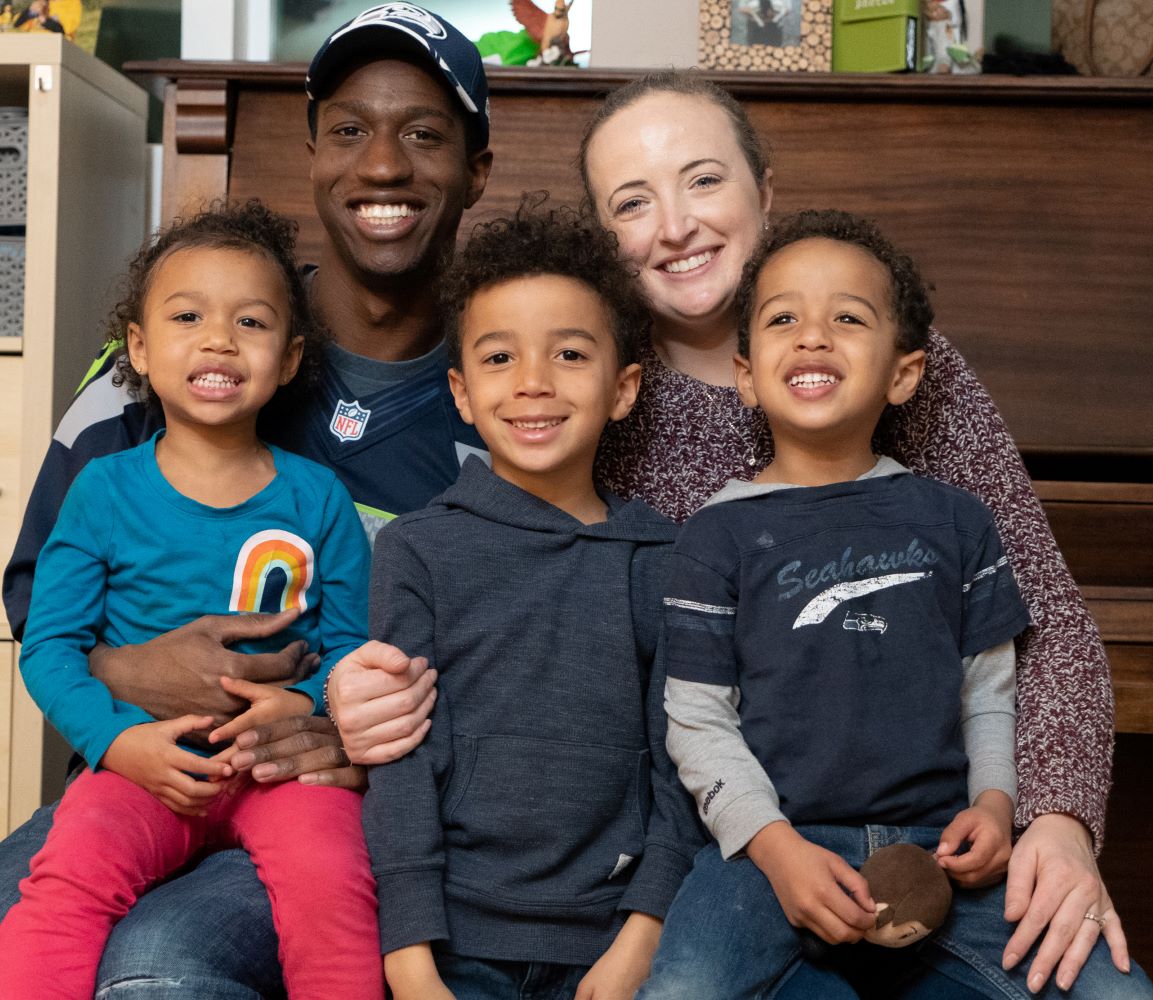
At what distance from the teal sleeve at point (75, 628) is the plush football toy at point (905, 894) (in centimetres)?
74

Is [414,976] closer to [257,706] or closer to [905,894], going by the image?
[257,706]

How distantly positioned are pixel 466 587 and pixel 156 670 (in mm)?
340

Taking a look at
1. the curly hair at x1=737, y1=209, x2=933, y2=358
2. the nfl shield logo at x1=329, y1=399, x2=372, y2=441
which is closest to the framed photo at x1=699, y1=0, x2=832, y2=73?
the curly hair at x1=737, y1=209, x2=933, y2=358

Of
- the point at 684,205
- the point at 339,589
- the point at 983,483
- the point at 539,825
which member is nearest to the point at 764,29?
the point at 684,205

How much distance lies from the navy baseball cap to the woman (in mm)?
163

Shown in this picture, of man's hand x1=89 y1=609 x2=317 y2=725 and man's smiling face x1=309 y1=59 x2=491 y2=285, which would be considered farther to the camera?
man's smiling face x1=309 y1=59 x2=491 y2=285

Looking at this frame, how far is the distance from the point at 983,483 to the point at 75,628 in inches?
39.1

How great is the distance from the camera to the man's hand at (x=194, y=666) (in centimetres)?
131

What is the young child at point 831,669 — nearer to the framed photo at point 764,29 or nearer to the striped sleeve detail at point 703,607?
the striped sleeve detail at point 703,607

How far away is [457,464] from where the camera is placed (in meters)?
1.58

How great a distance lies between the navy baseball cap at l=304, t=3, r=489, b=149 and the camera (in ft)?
5.13

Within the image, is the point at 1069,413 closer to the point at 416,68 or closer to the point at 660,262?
the point at 660,262

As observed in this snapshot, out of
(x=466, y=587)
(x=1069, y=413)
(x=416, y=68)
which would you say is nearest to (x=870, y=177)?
(x=1069, y=413)

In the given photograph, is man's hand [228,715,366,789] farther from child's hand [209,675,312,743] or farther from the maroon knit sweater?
the maroon knit sweater
